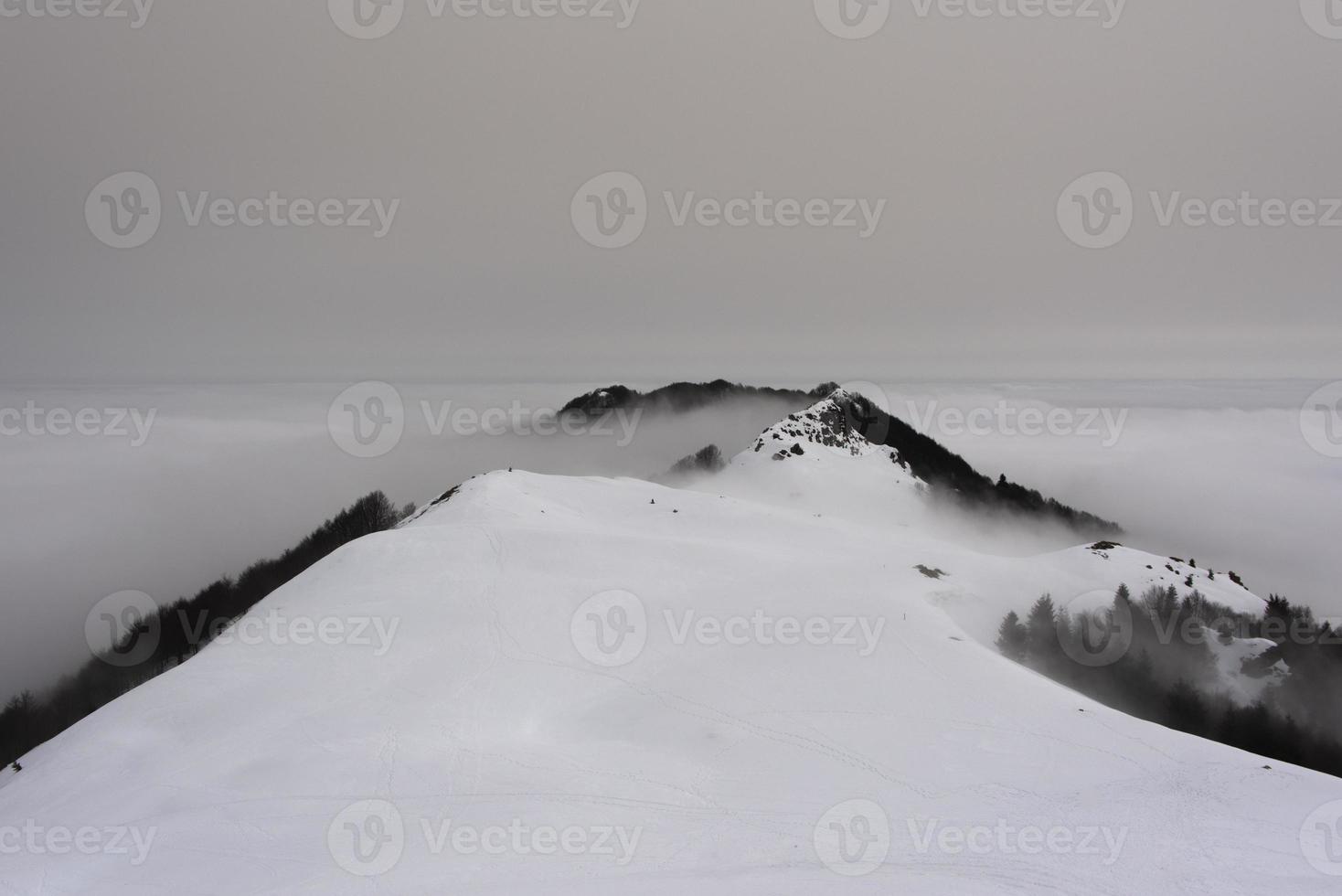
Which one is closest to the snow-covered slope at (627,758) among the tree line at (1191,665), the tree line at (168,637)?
the tree line at (1191,665)

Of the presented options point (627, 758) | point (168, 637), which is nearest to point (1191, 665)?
point (627, 758)

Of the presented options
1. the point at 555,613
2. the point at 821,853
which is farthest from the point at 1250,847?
the point at 555,613

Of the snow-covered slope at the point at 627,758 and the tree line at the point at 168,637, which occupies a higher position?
the snow-covered slope at the point at 627,758

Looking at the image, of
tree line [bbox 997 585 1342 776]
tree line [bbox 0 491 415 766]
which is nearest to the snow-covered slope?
tree line [bbox 997 585 1342 776]

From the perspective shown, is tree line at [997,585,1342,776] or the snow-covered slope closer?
the snow-covered slope

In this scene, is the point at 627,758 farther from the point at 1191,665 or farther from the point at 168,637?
the point at 168,637

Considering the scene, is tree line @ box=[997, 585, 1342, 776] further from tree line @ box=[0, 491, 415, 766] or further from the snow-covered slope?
tree line @ box=[0, 491, 415, 766]

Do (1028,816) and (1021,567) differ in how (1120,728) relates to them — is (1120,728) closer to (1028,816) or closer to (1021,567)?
(1028,816)

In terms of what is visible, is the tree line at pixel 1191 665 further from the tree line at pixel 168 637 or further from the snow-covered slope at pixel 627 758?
the tree line at pixel 168 637
